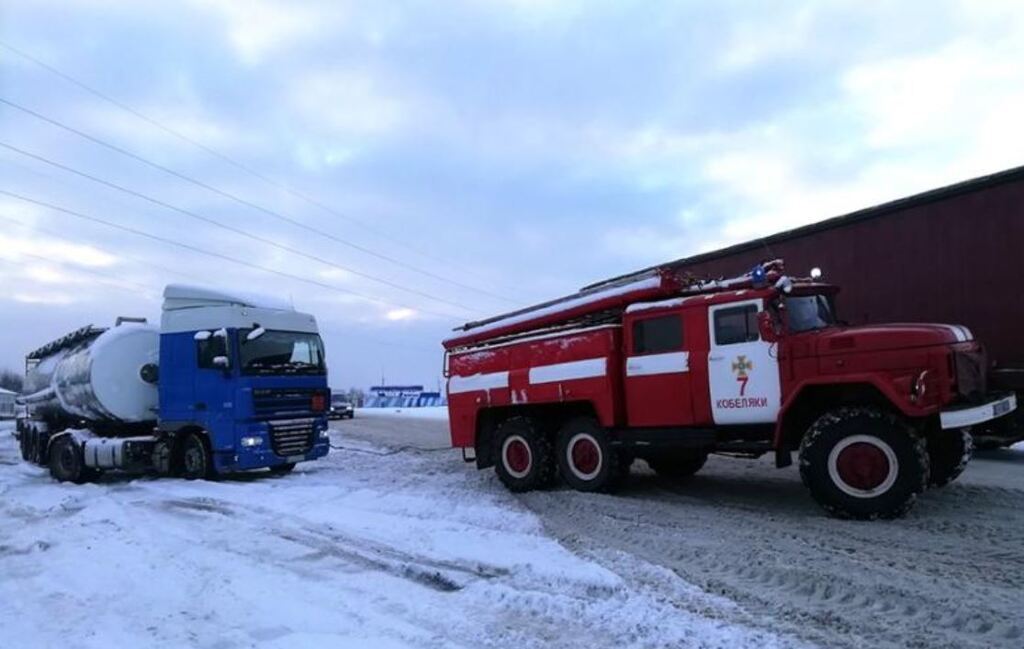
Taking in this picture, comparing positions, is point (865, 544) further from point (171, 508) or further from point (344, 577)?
point (171, 508)

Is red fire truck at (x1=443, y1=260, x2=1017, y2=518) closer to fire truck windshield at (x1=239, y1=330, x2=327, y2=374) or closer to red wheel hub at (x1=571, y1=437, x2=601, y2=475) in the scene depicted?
red wheel hub at (x1=571, y1=437, x2=601, y2=475)

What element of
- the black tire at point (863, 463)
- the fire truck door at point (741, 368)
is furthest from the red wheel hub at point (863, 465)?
the fire truck door at point (741, 368)

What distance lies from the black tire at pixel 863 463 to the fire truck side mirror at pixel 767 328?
974mm

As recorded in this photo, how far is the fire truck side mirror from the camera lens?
8.15 metres

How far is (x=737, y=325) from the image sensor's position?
8.49 meters

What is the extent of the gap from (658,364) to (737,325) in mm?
1093

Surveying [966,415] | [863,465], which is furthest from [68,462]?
[966,415]

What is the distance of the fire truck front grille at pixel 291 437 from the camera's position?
12.9 metres

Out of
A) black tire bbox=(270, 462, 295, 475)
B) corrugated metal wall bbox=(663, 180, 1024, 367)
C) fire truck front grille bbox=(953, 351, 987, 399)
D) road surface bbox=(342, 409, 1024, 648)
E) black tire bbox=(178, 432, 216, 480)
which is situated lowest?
road surface bbox=(342, 409, 1024, 648)

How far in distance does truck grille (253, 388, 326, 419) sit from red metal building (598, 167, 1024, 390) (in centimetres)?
858

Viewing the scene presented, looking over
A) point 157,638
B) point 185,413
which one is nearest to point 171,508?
point 185,413

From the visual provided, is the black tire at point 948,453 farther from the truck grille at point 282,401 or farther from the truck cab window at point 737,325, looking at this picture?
the truck grille at point 282,401

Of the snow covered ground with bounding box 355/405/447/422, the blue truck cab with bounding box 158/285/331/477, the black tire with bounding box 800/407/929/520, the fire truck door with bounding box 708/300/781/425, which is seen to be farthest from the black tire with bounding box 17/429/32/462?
the black tire with bounding box 800/407/929/520

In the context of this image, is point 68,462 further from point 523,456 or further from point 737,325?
Result: point 737,325
